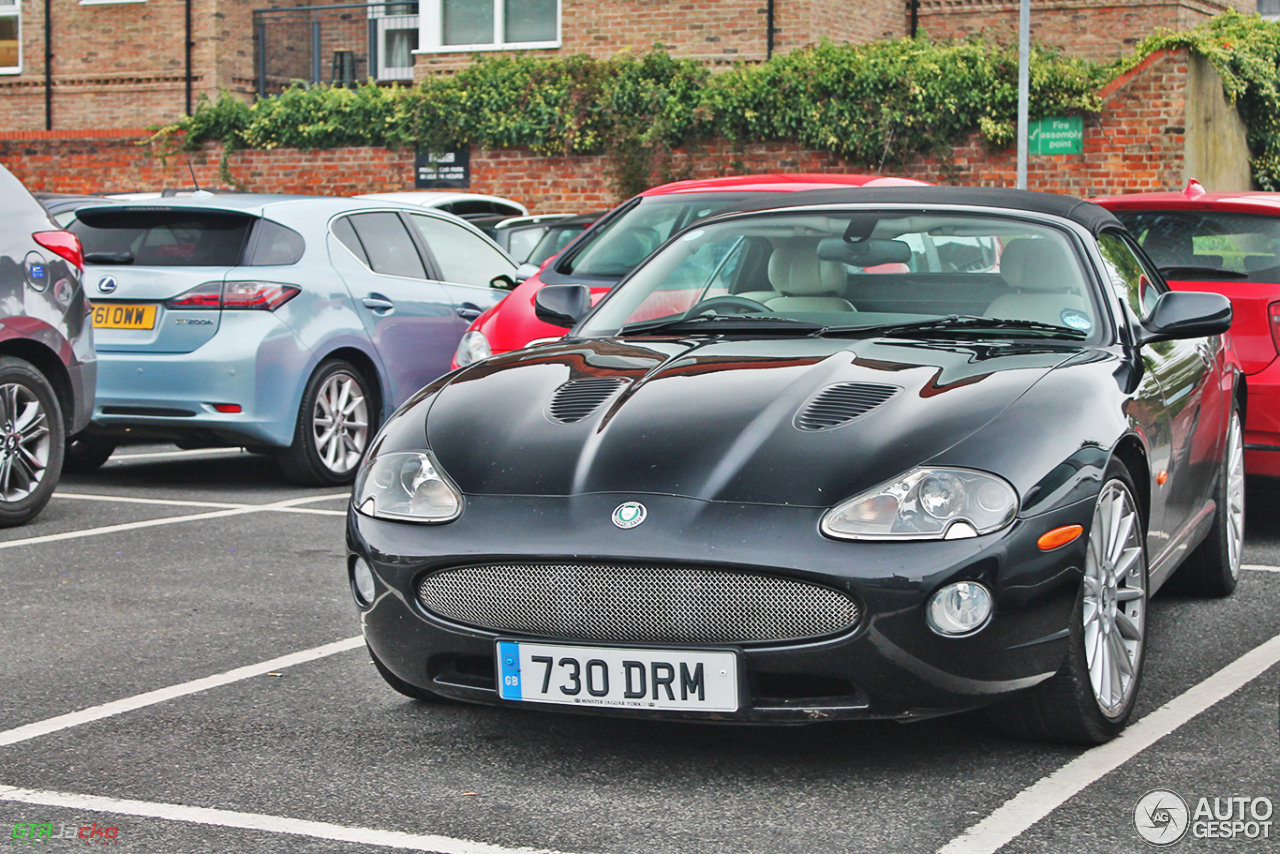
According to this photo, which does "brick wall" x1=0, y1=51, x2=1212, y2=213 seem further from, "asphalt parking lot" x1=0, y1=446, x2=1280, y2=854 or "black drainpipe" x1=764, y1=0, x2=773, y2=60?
"asphalt parking lot" x1=0, y1=446, x2=1280, y2=854

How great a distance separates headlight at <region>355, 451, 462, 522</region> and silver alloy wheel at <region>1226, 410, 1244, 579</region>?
326 cm

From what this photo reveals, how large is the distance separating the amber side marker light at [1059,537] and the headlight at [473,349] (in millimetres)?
4857

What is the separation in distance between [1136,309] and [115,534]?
4.54 meters

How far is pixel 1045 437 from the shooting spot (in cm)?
391

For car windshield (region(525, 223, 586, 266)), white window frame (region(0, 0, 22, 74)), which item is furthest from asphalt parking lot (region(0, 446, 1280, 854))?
white window frame (region(0, 0, 22, 74))

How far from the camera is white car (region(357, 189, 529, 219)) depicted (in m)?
17.1

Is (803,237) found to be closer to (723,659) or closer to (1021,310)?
(1021,310)

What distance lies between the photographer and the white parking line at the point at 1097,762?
344 cm

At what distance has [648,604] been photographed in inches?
145

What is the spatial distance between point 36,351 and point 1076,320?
4963mm

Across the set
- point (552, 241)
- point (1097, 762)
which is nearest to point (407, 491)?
point (1097, 762)

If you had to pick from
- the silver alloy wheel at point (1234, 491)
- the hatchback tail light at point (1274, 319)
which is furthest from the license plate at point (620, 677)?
the hatchback tail light at point (1274, 319)

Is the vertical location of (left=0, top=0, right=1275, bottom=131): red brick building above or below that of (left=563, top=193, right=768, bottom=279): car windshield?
above

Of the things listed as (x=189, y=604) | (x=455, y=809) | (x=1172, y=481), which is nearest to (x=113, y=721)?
(x=455, y=809)
